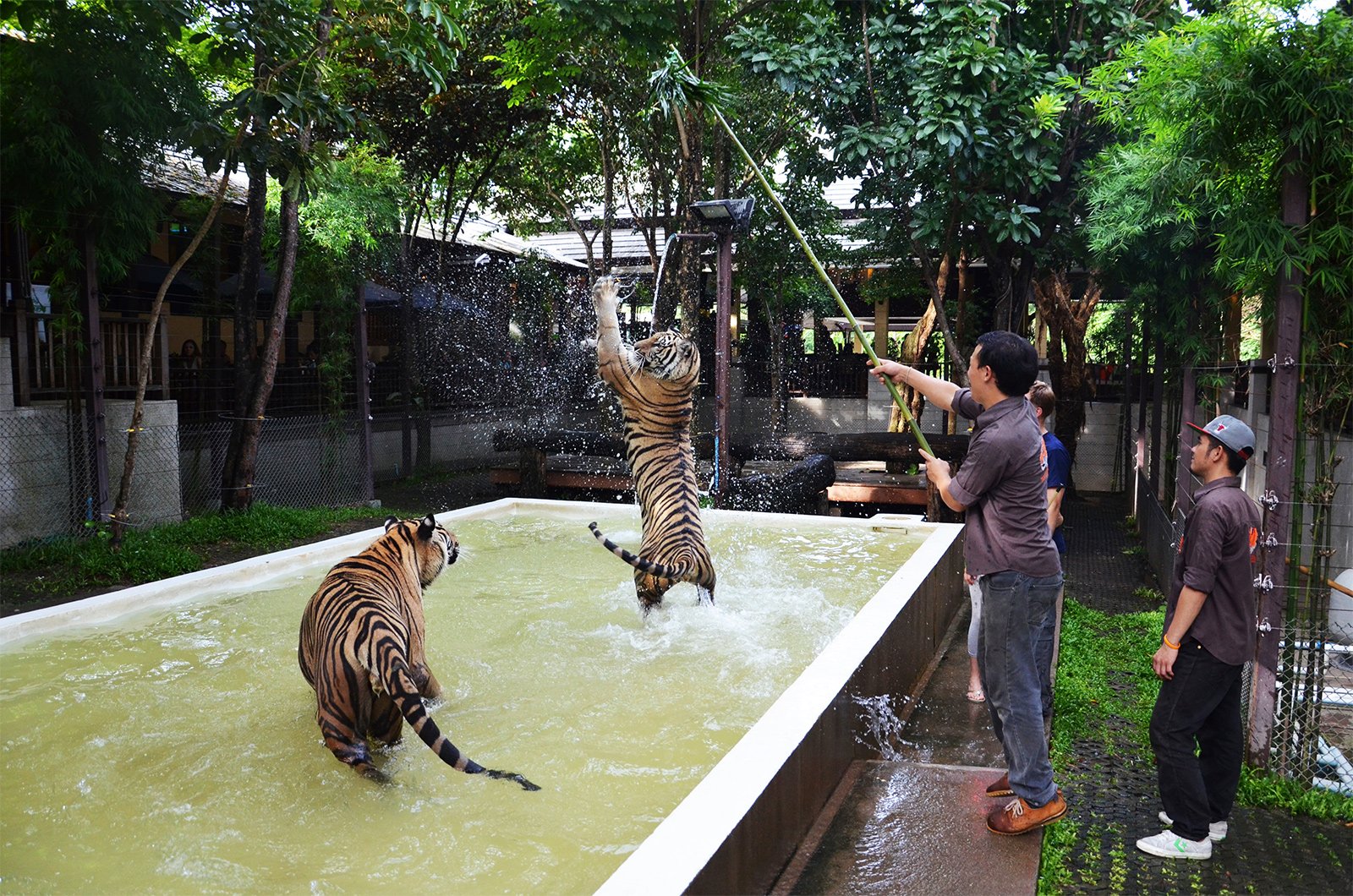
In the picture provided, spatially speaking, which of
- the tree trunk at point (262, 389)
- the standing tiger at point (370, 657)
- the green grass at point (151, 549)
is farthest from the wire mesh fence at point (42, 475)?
the standing tiger at point (370, 657)

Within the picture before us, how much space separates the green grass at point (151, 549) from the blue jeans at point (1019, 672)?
669 cm

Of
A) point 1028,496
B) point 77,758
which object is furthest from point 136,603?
point 1028,496

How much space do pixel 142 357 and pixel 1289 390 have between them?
26.9ft

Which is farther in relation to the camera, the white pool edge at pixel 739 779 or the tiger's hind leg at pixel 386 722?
the tiger's hind leg at pixel 386 722

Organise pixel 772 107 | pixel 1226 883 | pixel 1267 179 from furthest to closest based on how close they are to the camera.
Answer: pixel 772 107
pixel 1267 179
pixel 1226 883

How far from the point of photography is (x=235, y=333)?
34.1ft

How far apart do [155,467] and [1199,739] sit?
8895mm

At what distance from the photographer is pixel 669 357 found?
5.98 metres

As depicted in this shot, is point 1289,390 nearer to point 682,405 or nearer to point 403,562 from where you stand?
point 682,405

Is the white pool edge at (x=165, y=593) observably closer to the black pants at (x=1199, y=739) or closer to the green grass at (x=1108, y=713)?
the green grass at (x=1108, y=713)

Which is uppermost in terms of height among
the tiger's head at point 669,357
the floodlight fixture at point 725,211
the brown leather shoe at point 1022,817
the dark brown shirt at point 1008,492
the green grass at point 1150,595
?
the floodlight fixture at point 725,211

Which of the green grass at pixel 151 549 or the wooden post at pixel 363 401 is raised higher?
the wooden post at pixel 363 401

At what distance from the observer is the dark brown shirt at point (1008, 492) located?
129 inches

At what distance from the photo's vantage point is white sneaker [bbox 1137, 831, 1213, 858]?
11.1 feet
